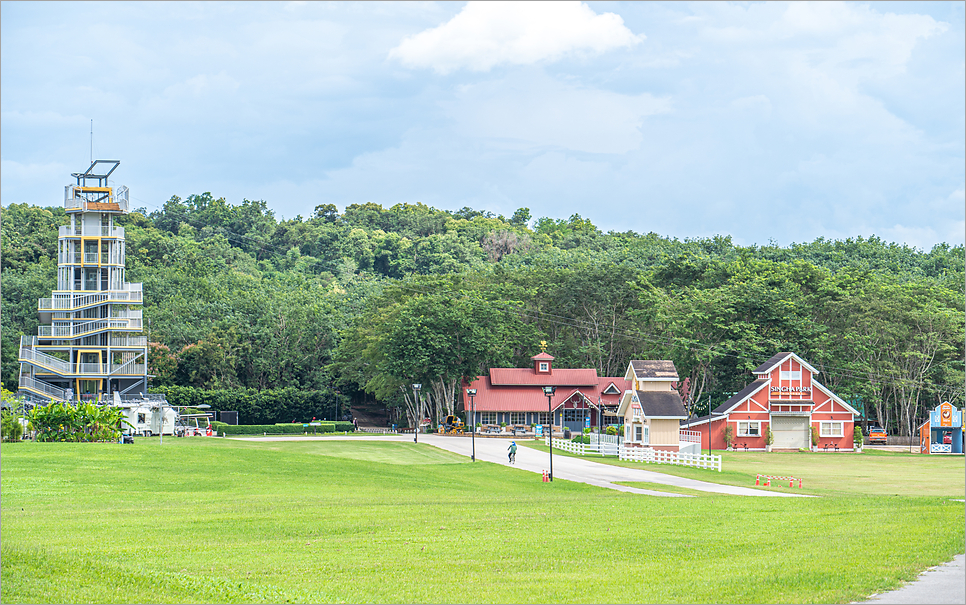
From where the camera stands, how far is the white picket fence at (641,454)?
145 ft

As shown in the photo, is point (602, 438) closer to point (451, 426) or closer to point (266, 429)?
point (451, 426)

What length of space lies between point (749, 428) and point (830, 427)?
5922 mm

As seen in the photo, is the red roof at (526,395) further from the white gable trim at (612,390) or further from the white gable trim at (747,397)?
the white gable trim at (747,397)

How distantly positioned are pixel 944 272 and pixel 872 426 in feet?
110

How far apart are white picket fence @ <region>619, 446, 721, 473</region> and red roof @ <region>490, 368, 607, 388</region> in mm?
28590

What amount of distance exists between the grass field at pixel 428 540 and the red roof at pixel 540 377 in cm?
4403

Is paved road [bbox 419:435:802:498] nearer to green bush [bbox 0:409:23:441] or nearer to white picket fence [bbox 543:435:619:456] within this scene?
white picket fence [bbox 543:435:619:456]

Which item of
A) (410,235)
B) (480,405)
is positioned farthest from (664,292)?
(410,235)

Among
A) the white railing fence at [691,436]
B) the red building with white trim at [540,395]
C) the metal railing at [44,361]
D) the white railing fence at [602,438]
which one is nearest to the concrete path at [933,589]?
the white railing fence at [602,438]

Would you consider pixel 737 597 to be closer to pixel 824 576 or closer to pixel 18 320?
pixel 824 576

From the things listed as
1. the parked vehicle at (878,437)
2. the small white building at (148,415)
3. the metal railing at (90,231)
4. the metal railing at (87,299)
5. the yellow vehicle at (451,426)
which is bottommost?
the parked vehicle at (878,437)

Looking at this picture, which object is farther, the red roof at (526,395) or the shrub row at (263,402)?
the shrub row at (263,402)

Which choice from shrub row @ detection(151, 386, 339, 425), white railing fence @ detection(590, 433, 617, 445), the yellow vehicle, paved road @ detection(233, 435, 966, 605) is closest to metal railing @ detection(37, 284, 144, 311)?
shrub row @ detection(151, 386, 339, 425)

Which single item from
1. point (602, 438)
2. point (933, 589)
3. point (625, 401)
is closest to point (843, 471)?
point (625, 401)
